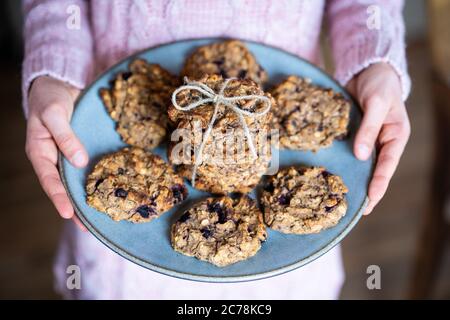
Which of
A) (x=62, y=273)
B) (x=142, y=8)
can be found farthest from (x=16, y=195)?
(x=142, y=8)

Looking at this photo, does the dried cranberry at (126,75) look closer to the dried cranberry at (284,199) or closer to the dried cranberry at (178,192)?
the dried cranberry at (178,192)

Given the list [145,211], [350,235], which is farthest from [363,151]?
[350,235]

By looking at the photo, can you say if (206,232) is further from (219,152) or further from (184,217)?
(219,152)

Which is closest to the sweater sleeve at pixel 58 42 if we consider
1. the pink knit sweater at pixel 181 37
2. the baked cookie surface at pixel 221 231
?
the pink knit sweater at pixel 181 37

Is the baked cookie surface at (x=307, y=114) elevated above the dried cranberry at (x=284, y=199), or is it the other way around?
the baked cookie surface at (x=307, y=114)

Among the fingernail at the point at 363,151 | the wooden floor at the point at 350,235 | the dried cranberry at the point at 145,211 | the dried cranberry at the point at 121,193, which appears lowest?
the wooden floor at the point at 350,235

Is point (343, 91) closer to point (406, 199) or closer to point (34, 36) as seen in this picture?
point (34, 36)

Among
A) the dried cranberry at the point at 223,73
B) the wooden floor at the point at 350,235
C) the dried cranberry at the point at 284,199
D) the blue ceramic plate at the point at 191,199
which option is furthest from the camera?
the wooden floor at the point at 350,235
